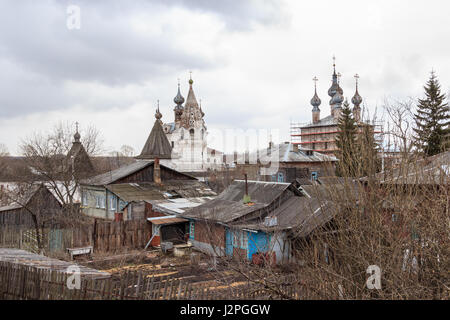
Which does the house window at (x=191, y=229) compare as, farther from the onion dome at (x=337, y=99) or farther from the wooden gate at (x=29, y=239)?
the onion dome at (x=337, y=99)

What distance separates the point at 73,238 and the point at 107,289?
39.7 feet

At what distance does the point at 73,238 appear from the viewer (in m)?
18.0

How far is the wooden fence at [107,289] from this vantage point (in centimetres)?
705

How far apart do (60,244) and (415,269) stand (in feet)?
52.4

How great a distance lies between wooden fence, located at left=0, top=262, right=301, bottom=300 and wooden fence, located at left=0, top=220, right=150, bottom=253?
1023cm

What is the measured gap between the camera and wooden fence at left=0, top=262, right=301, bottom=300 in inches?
278

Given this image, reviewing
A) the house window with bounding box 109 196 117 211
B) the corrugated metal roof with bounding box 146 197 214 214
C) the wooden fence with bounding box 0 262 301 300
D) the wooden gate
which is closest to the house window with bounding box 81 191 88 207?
the house window with bounding box 109 196 117 211

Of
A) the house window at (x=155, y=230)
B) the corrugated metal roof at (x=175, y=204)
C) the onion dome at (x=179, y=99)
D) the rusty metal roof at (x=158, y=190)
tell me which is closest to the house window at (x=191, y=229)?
the corrugated metal roof at (x=175, y=204)

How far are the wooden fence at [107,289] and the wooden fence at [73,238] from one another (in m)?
10.2

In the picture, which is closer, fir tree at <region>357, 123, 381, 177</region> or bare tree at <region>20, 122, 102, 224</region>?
fir tree at <region>357, 123, 381, 177</region>

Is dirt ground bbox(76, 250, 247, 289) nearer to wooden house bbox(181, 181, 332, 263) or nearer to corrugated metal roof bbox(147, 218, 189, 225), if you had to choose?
wooden house bbox(181, 181, 332, 263)

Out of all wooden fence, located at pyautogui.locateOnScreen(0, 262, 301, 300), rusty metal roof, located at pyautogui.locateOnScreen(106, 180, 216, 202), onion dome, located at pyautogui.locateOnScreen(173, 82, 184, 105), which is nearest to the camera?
wooden fence, located at pyautogui.locateOnScreen(0, 262, 301, 300)

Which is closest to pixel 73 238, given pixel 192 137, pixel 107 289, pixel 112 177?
pixel 112 177

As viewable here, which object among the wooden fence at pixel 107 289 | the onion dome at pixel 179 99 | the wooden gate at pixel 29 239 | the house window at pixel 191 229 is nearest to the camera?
the wooden fence at pixel 107 289
